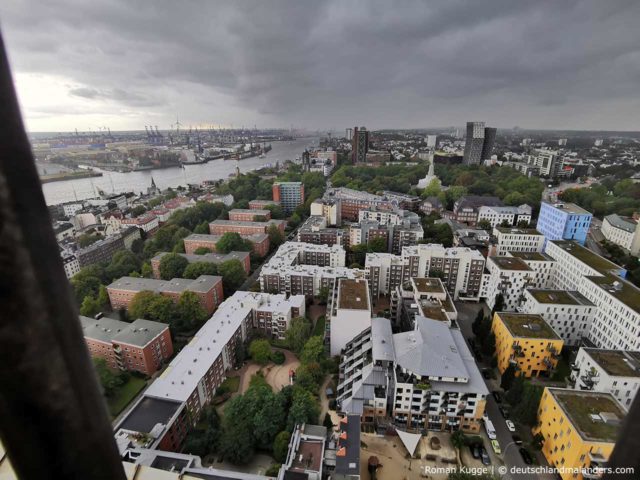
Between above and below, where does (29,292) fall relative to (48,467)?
above

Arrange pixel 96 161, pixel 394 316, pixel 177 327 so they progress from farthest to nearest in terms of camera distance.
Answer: pixel 96 161
pixel 394 316
pixel 177 327

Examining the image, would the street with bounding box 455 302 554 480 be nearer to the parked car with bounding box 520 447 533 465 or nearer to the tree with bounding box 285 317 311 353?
the parked car with bounding box 520 447 533 465

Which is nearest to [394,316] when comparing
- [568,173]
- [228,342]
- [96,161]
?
[228,342]

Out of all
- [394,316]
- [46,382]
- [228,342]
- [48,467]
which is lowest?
[394,316]

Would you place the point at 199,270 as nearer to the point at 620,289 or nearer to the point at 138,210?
the point at 138,210

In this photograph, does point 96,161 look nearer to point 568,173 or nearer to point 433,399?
point 433,399

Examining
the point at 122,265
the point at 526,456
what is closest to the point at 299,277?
the point at 122,265

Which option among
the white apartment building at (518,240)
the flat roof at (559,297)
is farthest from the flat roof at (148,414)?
the white apartment building at (518,240)
